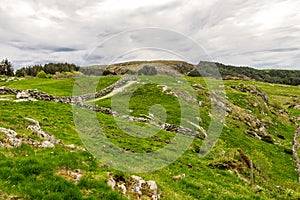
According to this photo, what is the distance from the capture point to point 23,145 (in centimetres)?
1599

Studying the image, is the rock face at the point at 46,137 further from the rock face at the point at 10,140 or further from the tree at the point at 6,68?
the tree at the point at 6,68

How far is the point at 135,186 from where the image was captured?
14.1 metres

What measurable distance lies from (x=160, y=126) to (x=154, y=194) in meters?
26.0

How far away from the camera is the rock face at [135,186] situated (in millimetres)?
13591

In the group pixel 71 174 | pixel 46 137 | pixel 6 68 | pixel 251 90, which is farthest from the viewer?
pixel 6 68

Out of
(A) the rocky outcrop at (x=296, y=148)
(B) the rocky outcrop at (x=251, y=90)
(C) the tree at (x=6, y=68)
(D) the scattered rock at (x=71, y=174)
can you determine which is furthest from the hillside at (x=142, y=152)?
(C) the tree at (x=6, y=68)

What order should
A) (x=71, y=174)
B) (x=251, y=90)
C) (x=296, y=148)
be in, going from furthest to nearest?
1. (x=251, y=90)
2. (x=296, y=148)
3. (x=71, y=174)

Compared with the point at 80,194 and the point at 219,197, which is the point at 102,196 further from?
the point at 219,197

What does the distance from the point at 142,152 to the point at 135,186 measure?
36.1 ft

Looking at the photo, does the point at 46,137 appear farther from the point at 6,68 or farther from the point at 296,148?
the point at 6,68

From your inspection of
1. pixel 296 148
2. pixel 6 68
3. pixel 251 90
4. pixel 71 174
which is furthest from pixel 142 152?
pixel 6 68

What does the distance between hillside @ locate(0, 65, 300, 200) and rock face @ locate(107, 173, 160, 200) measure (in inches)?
2.2

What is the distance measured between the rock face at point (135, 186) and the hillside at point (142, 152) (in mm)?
56

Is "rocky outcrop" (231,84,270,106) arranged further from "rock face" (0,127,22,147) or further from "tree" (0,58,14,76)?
"tree" (0,58,14,76)
